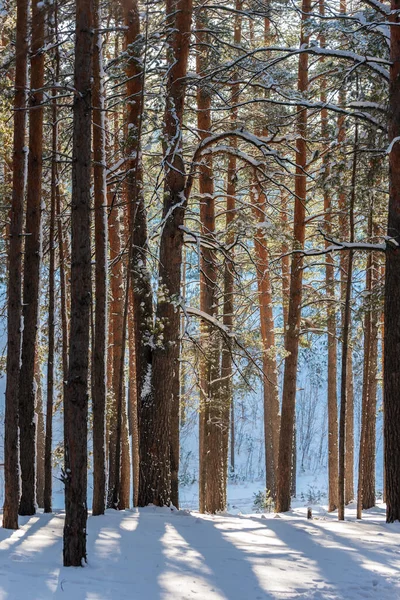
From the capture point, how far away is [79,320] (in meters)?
6.00

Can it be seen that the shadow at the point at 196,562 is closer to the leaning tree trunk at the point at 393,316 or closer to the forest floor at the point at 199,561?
the forest floor at the point at 199,561

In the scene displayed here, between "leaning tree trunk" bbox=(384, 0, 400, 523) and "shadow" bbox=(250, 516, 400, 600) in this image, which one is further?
"leaning tree trunk" bbox=(384, 0, 400, 523)

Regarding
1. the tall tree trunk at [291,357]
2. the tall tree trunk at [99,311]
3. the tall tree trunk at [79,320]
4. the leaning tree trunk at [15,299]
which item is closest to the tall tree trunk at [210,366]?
the tall tree trunk at [291,357]

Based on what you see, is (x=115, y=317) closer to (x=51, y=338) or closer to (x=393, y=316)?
(x=51, y=338)

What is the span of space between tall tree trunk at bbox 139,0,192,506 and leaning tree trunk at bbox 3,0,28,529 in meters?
2.17

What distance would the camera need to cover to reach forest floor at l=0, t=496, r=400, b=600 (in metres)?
5.20

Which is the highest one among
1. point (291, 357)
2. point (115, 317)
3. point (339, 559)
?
point (115, 317)

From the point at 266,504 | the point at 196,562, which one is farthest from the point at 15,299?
the point at 266,504

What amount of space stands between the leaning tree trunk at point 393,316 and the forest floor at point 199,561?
703 mm

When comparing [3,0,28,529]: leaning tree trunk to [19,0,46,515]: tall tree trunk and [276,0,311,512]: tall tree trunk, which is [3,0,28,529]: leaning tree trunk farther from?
[276,0,311,512]: tall tree trunk

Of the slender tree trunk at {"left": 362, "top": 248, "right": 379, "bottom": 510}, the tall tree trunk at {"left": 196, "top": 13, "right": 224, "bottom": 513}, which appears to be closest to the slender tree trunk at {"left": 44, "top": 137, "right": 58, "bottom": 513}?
the tall tree trunk at {"left": 196, "top": 13, "right": 224, "bottom": 513}

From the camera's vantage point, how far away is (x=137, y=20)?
10164mm

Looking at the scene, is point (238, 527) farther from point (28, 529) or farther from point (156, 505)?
point (28, 529)

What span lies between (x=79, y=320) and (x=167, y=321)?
12.3 feet
